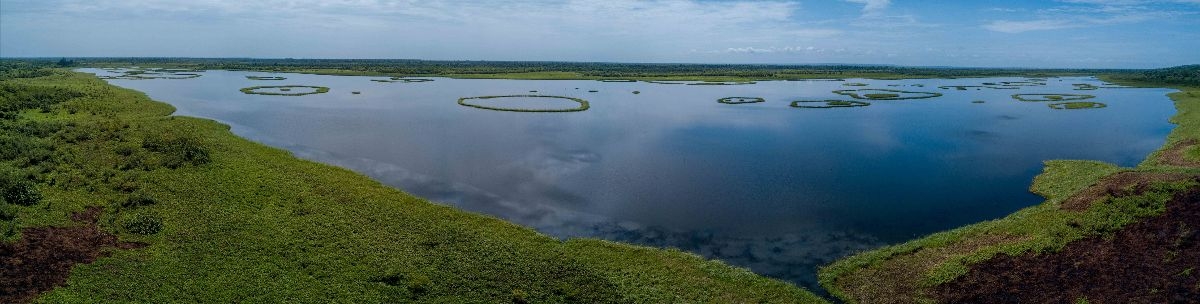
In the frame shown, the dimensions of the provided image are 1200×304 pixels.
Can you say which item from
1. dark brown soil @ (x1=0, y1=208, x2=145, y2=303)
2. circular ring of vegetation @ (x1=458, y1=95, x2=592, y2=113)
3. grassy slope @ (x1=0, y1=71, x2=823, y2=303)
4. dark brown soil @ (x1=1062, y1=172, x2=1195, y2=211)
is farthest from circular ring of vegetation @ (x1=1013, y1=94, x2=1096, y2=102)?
dark brown soil @ (x1=0, y1=208, x2=145, y2=303)

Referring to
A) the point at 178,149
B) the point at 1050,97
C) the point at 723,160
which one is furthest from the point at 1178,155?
the point at 1050,97

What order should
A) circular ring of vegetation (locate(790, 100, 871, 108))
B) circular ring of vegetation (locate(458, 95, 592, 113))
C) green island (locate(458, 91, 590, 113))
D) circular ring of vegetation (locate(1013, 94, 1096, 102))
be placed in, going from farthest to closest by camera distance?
circular ring of vegetation (locate(1013, 94, 1096, 102)) → circular ring of vegetation (locate(790, 100, 871, 108)) → green island (locate(458, 91, 590, 113)) → circular ring of vegetation (locate(458, 95, 592, 113))

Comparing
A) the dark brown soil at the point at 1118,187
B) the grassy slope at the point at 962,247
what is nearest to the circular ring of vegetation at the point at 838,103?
the dark brown soil at the point at 1118,187

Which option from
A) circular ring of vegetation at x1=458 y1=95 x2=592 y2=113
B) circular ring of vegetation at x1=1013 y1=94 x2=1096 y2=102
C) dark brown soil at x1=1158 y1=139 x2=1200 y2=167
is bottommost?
dark brown soil at x1=1158 y1=139 x2=1200 y2=167

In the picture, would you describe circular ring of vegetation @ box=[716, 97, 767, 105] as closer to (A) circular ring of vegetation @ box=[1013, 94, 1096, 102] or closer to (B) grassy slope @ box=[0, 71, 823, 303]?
(A) circular ring of vegetation @ box=[1013, 94, 1096, 102]

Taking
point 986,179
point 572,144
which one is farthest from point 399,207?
point 986,179

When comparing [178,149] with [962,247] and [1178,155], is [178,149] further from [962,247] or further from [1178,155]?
[1178,155]
